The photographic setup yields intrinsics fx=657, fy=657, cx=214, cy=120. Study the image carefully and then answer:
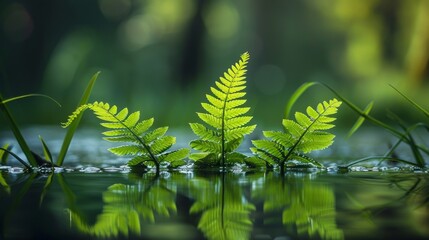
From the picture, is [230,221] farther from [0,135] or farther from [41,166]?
[0,135]

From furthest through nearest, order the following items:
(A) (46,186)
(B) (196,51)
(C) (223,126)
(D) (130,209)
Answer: (B) (196,51) → (C) (223,126) → (A) (46,186) → (D) (130,209)

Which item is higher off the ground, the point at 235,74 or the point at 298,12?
the point at 298,12

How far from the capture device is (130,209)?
98cm

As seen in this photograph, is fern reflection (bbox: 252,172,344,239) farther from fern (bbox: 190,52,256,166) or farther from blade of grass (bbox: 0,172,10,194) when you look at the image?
blade of grass (bbox: 0,172,10,194)

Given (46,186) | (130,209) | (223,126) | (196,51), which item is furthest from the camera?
(196,51)

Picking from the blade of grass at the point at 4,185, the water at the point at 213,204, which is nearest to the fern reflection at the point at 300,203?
the water at the point at 213,204

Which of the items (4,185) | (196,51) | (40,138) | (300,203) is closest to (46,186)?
(4,185)

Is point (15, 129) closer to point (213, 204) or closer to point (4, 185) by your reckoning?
point (4, 185)

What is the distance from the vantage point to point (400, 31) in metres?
11.9

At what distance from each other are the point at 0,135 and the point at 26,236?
3348 mm

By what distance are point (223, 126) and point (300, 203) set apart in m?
0.50

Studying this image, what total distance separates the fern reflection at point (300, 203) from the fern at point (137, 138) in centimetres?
23

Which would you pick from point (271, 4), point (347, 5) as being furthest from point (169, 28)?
point (347, 5)

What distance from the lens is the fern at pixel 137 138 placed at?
4.84 ft
